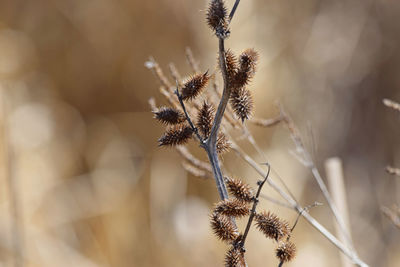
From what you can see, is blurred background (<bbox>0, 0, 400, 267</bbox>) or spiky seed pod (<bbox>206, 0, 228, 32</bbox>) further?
blurred background (<bbox>0, 0, 400, 267</bbox>)

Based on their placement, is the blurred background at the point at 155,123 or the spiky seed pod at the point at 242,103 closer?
the spiky seed pod at the point at 242,103

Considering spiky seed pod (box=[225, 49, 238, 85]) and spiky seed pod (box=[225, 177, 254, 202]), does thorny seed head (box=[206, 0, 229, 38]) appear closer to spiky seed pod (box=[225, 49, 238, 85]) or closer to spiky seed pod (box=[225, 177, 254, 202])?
spiky seed pod (box=[225, 49, 238, 85])

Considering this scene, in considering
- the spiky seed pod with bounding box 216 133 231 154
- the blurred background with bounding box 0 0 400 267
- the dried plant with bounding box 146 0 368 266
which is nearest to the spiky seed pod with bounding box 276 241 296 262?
the dried plant with bounding box 146 0 368 266

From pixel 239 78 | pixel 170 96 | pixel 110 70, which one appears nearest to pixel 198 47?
pixel 110 70

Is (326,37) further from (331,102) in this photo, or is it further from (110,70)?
(110,70)

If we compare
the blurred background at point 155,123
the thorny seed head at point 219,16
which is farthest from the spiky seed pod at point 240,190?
the blurred background at point 155,123

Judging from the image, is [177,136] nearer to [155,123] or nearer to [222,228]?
[222,228]

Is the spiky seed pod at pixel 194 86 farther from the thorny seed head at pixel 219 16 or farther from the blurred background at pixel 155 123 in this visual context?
the blurred background at pixel 155 123
